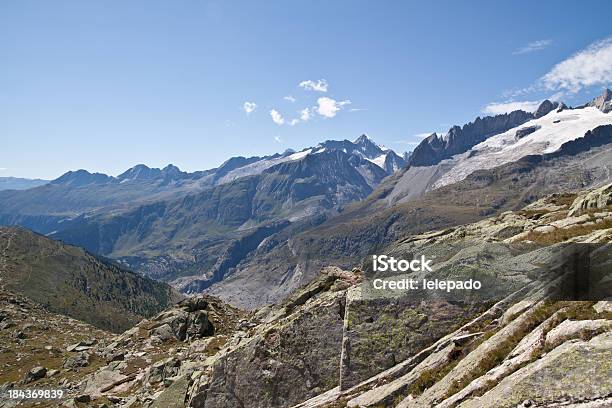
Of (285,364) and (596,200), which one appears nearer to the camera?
(285,364)

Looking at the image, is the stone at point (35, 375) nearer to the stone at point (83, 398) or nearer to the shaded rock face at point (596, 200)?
the stone at point (83, 398)

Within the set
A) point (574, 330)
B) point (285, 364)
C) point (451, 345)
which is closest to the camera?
point (574, 330)

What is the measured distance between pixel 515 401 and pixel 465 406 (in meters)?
2.01

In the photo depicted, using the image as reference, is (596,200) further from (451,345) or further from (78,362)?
(78,362)

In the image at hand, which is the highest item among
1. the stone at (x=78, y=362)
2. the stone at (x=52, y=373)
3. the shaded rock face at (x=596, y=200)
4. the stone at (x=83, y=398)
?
the shaded rock face at (x=596, y=200)

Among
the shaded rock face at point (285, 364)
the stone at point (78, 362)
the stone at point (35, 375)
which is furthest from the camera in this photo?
the stone at point (78, 362)

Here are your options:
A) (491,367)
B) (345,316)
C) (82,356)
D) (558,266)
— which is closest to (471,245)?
(558,266)

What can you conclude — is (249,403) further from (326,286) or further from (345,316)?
(326,286)

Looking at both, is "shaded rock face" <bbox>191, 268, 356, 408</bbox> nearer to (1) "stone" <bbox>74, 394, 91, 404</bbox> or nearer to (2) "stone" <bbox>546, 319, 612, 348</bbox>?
(2) "stone" <bbox>546, 319, 612, 348</bbox>

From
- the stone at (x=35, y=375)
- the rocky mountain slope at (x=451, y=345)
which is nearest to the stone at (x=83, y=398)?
the rocky mountain slope at (x=451, y=345)

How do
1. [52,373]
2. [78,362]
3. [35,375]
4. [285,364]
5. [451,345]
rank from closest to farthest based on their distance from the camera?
1. [451,345]
2. [285,364]
3. [35,375]
4. [52,373]
5. [78,362]

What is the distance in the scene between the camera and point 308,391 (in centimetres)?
→ 2725

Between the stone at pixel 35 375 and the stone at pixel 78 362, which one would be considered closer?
the stone at pixel 35 375

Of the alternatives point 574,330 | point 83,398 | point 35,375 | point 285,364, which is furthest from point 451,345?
point 35,375
